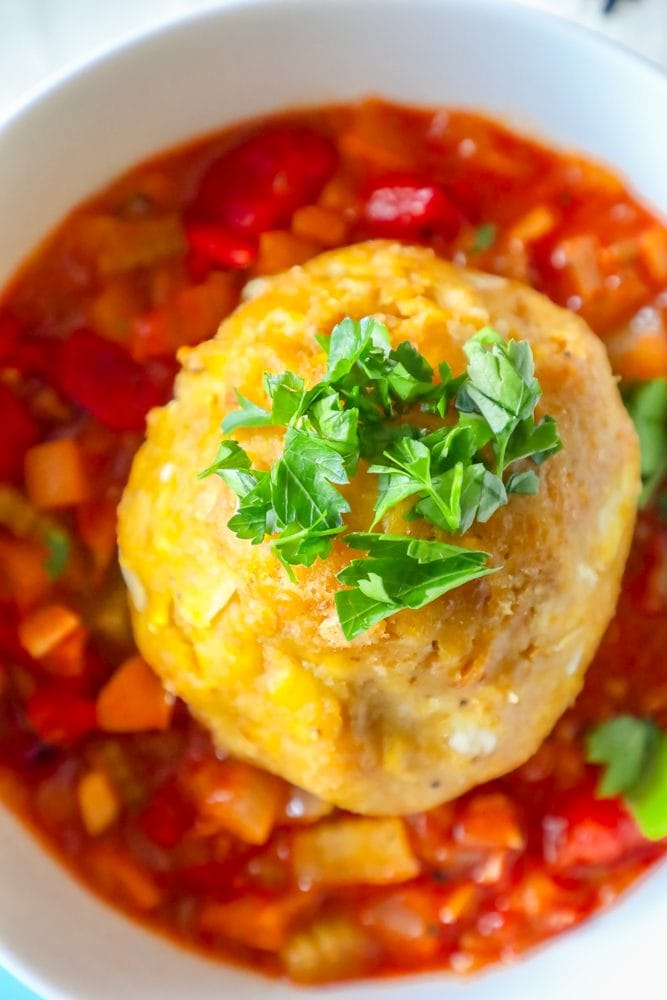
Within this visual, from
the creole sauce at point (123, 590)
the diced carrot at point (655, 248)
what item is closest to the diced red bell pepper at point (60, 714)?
the creole sauce at point (123, 590)

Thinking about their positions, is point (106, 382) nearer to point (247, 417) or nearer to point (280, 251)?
point (280, 251)

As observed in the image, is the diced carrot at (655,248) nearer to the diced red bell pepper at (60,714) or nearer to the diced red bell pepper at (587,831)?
the diced red bell pepper at (587,831)

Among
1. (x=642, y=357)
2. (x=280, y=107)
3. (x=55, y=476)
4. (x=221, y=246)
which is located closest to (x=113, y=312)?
(x=221, y=246)

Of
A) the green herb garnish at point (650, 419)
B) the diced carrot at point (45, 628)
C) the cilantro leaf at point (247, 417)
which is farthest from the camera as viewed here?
the green herb garnish at point (650, 419)

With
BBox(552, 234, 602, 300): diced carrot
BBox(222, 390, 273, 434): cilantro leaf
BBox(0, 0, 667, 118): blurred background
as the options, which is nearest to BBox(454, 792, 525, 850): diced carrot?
BBox(222, 390, 273, 434): cilantro leaf

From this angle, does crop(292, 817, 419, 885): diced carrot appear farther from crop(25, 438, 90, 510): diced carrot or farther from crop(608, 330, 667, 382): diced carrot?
crop(608, 330, 667, 382): diced carrot

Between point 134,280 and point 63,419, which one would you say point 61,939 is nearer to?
point 63,419
